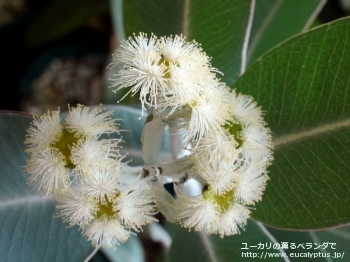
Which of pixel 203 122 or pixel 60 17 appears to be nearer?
pixel 203 122

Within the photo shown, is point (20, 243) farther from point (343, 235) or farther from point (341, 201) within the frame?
point (343, 235)

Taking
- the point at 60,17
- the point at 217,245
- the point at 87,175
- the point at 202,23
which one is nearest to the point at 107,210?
the point at 87,175

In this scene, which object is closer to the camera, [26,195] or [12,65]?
[26,195]

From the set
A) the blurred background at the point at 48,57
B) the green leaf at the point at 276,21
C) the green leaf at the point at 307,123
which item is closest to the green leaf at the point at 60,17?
the blurred background at the point at 48,57

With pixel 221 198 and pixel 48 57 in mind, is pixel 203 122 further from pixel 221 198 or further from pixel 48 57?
pixel 48 57

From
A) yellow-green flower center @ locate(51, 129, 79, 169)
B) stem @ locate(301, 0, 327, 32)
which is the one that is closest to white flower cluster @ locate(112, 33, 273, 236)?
yellow-green flower center @ locate(51, 129, 79, 169)

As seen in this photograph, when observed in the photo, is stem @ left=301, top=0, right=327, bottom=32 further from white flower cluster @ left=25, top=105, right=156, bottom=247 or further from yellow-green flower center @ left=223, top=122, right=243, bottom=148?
white flower cluster @ left=25, top=105, right=156, bottom=247

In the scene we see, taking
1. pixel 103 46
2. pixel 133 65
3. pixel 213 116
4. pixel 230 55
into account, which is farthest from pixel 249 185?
pixel 103 46
